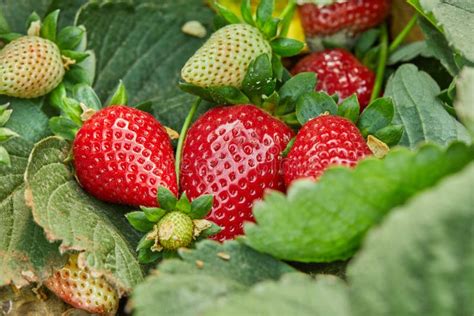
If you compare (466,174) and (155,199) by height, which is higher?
(466,174)

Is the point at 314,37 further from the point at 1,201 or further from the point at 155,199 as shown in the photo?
the point at 1,201

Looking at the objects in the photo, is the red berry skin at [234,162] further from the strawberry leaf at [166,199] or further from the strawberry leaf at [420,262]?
the strawberry leaf at [420,262]

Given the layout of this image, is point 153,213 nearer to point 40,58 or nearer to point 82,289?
point 82,289

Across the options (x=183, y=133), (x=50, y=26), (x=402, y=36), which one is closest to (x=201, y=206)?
(x=183, y=133)

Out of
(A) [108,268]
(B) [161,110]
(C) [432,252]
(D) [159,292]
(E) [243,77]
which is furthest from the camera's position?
(B) [161,110]

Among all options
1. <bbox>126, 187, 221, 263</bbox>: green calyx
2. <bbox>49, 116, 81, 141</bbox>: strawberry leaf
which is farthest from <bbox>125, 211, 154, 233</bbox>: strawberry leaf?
<bbox>49, 116, 81, 141</bbox>: strawberry leaf

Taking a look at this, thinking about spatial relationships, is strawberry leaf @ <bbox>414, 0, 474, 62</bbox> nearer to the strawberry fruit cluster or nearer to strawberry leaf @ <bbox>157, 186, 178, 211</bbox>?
the strawberry fruit cluster

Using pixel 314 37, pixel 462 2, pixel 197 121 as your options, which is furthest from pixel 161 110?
pixel 462 2
